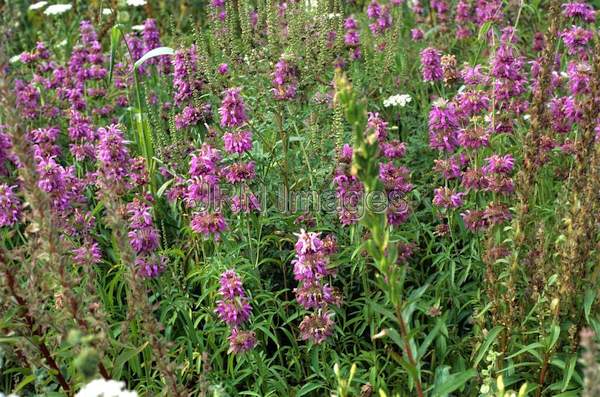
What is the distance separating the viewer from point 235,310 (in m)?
3.11

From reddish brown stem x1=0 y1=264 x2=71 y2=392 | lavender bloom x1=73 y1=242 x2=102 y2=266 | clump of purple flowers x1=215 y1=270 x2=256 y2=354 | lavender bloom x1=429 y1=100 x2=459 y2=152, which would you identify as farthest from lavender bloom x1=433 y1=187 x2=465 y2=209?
reddish brown stem x1=0 y1=264 x2=71 y2=392

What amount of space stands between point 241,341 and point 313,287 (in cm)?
37

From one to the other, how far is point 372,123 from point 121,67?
2.39 meters

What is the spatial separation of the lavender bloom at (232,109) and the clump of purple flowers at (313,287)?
2.52 ft

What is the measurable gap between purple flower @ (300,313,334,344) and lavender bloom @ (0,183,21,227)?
1506 mm

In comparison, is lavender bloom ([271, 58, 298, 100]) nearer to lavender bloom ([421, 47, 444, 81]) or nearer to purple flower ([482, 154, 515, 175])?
lavender bloom ([421, 47, 444, 81])

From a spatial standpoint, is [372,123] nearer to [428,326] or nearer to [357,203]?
[357,203]

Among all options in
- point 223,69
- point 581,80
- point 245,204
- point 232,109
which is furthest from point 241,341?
point 581,80

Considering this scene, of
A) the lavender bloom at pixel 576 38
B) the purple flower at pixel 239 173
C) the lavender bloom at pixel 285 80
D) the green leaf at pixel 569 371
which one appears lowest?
the green leaf at pixel 569 371

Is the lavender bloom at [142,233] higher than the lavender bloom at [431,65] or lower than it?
lower

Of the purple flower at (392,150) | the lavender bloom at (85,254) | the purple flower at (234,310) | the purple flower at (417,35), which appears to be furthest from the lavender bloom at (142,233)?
the purple flower at (417,35)

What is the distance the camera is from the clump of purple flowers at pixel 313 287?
3098 millimetres

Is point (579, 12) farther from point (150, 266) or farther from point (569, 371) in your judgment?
point (150, 266)

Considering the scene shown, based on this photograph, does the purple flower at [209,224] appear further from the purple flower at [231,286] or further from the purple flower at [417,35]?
the purple flower at [417,35]
